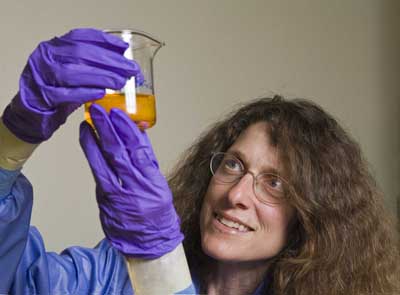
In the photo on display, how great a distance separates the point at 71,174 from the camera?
75.0 inches

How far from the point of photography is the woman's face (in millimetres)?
1199

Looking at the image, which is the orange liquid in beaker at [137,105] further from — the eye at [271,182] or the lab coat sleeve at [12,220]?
the eye at [271,182]

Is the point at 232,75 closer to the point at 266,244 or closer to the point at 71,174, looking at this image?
the point at 71,174

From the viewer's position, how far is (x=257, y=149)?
127 cm

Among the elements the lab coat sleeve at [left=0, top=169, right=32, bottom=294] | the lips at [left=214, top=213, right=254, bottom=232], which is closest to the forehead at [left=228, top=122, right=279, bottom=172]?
the lips at [left=214, top=213, right=254, bottom=232]

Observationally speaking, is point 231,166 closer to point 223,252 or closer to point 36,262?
point 223,252

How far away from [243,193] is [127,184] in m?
0.36

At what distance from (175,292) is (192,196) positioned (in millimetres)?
508

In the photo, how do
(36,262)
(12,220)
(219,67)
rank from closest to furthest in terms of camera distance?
1. (12,220)
2. (36,262)
3. (219,67)

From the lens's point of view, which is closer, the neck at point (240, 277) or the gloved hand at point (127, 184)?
the gloved hand at point (127, 184)

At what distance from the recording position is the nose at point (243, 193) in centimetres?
120

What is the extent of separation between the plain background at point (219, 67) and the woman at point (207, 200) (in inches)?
20.7

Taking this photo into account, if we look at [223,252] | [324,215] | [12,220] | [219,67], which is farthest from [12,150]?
[219,67]

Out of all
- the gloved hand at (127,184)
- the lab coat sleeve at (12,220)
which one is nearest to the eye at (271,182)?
the gloved hand at (127,184)
